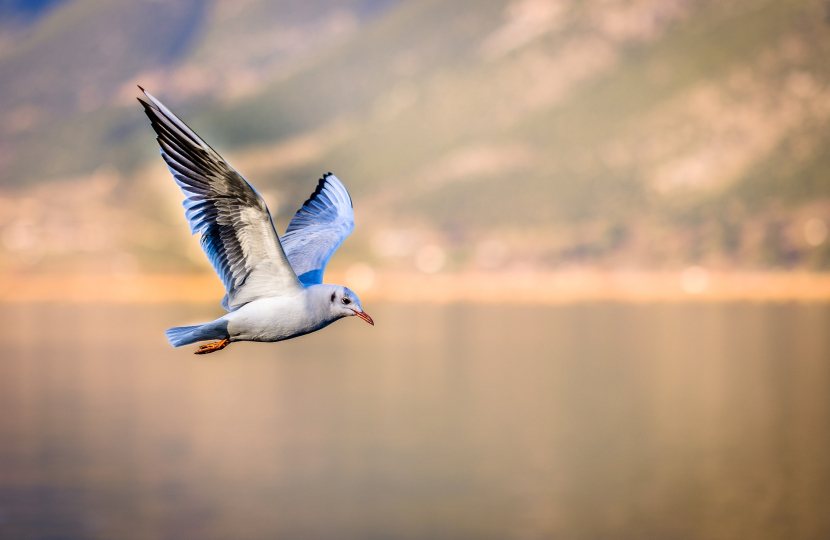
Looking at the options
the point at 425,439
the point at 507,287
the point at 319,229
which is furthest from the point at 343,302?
the point at 507,287

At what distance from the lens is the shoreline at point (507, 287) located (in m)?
152

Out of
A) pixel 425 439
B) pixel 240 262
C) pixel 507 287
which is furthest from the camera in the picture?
pixel 507 287

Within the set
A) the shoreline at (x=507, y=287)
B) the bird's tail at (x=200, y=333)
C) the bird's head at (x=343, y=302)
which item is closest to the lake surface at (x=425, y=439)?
the bird's tail at (x=200, y=333)

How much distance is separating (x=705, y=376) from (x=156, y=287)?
89119mm

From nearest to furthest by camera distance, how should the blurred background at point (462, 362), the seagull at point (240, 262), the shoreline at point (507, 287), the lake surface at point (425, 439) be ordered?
the seagull at point (240, 262)
the lake surface at point (425, 439)
the blurred background at point (462, 362)
the shoreline at point (507, 287)

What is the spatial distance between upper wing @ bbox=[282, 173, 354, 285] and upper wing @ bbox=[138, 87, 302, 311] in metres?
1.04

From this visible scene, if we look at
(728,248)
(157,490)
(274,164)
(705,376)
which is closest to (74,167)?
(274,164)

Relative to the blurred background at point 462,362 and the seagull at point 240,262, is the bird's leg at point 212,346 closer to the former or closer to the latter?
the seagull at point 240,262

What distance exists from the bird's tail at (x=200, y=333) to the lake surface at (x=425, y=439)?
35.9 metres

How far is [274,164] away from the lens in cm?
19612

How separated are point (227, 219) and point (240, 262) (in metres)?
0.44

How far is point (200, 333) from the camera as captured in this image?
9852 millimetres

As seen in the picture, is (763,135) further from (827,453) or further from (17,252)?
(827,453)

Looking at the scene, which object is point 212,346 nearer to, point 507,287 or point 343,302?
point 343,302
